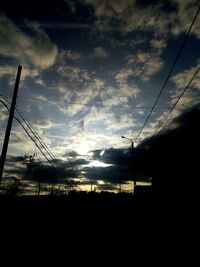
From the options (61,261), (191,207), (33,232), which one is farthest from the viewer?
(191,207)

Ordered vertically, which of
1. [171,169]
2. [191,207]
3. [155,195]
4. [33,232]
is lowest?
[33,232]

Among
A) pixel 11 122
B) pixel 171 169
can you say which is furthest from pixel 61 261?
pixel 171 169

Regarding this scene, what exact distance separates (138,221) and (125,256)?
7.71 m

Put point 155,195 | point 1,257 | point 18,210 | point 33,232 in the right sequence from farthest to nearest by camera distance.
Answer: point 155,195, point 18,210, point 33,232, point 1,257

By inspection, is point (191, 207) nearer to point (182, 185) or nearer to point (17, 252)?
point (182, 185)

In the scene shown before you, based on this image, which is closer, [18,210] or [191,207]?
[18,210]

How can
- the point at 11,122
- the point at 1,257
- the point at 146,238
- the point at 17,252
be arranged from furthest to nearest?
the point at 146,238, the point at 11,122, the point at 17,252, the point at 1,257

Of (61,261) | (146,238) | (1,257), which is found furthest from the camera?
(146,238)

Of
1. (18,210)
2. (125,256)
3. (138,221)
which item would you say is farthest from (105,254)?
(18,210)

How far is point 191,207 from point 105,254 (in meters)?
11.5

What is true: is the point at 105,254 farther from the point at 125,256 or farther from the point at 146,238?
the point at 146,238

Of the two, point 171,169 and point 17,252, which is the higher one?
point 171,169

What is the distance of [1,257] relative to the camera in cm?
977

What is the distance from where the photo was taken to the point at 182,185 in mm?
21281
